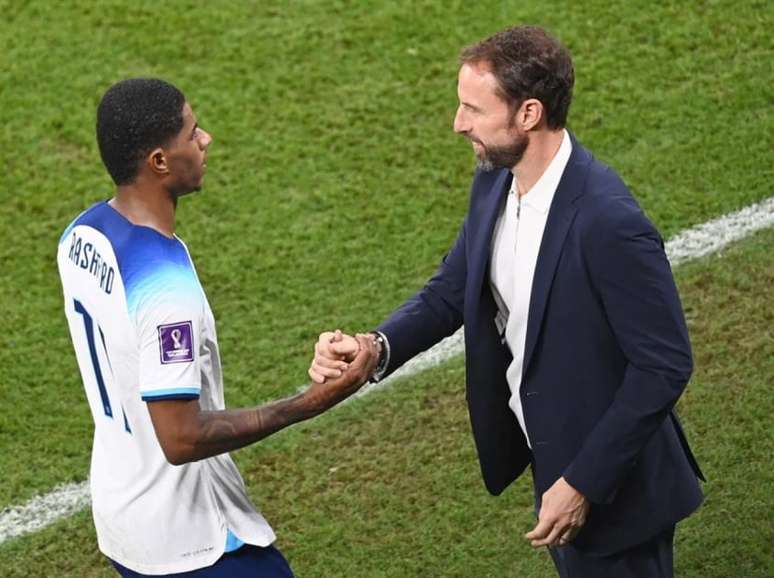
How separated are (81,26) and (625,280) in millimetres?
5584

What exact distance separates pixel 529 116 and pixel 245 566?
4.35 ft

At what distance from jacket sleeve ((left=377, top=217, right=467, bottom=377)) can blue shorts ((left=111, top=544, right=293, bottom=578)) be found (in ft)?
2.05

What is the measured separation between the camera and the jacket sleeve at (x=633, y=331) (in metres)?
3.89

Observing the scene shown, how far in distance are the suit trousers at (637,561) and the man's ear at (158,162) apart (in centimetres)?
143

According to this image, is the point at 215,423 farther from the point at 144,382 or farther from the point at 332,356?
the point at 332,356

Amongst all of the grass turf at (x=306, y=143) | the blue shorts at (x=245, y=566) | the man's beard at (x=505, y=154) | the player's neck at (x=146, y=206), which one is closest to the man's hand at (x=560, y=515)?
the blue shorts at (x=245, y=566)

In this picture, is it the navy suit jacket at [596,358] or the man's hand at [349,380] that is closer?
the navy suit jacket at [596,358]

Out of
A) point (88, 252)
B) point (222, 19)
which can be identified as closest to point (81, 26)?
point (222, 19)

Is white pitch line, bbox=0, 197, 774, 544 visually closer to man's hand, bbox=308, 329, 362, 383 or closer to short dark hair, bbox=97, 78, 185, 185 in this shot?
man's hand, bbox=308, 329, 362, 383

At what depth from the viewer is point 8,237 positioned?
7562mm

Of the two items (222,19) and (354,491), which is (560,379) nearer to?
(354,491)

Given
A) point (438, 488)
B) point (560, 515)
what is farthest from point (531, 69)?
point (438, 488)

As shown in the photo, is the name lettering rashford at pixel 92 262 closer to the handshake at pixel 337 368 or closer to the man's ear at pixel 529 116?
the handshake at pixel 337 368

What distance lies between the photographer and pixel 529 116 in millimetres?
4062
